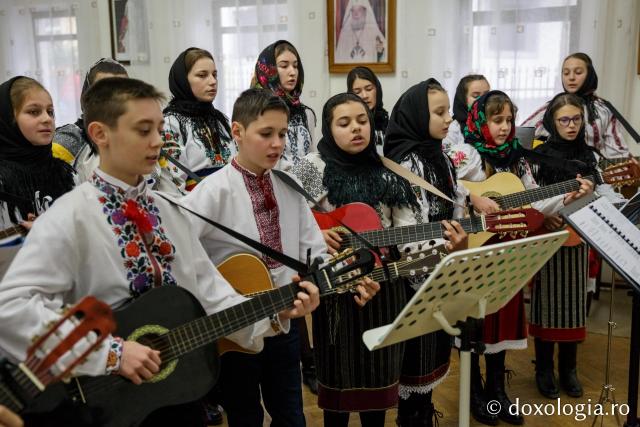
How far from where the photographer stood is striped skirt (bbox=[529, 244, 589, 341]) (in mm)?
3127

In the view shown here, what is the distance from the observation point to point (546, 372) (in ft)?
10.7

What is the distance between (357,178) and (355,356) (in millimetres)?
696

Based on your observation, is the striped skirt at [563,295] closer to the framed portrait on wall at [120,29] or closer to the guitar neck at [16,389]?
the guitar neck at [16,389]

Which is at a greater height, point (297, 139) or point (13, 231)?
point (297, 139)

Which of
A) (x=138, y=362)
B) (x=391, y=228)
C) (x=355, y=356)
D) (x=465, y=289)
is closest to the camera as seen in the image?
(x=138, y=362)

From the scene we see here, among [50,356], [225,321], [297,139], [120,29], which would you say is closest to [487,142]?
[297,139]

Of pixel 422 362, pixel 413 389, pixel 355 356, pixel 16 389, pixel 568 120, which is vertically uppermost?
pixel 568 120

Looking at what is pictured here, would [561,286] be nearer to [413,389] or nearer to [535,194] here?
[535,194]

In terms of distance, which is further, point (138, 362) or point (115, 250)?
point (115, 250)

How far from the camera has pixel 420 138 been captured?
2.69 meters

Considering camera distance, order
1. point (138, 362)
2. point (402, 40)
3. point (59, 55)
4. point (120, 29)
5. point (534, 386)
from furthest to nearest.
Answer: point (59, 55), point (120, 29), point (402, 40), point (534, 386), point (138, 362)

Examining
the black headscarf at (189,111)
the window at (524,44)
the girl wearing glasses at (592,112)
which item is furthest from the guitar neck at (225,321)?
the window at (524,44)

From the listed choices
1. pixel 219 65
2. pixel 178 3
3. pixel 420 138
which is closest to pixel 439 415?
pixel 420 138

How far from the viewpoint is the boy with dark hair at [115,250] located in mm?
1442
